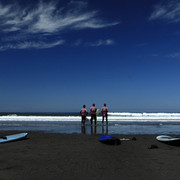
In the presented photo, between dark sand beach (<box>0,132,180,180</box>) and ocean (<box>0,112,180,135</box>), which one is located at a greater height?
ocean (<box>0,112,180,135</box>)

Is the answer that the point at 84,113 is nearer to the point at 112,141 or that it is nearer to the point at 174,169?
the point at 112,141

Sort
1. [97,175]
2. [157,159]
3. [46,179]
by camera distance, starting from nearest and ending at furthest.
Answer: [46,179]
[97,175]
[157,159]

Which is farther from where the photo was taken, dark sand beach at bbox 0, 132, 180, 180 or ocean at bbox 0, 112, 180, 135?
ocean at bbox 0, 112, 180, 135

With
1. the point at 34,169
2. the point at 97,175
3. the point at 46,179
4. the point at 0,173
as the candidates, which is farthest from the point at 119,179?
the point at 0,173

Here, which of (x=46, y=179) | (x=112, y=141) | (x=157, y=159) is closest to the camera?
(x=46, y=179)

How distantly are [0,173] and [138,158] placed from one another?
11.7 ft

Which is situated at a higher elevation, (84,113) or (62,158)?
(84,113)

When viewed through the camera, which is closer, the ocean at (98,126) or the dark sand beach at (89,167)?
the dark sand beach at (89,167)

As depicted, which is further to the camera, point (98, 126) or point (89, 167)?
point (98, 126)

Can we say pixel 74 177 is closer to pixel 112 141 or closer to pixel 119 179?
pixel 119 179

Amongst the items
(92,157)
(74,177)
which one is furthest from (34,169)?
(92,157)

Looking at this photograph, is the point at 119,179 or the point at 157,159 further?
the point at 157,159

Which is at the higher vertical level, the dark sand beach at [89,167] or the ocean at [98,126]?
the ocean at [98,126]

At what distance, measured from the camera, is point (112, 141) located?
26.8 feet
